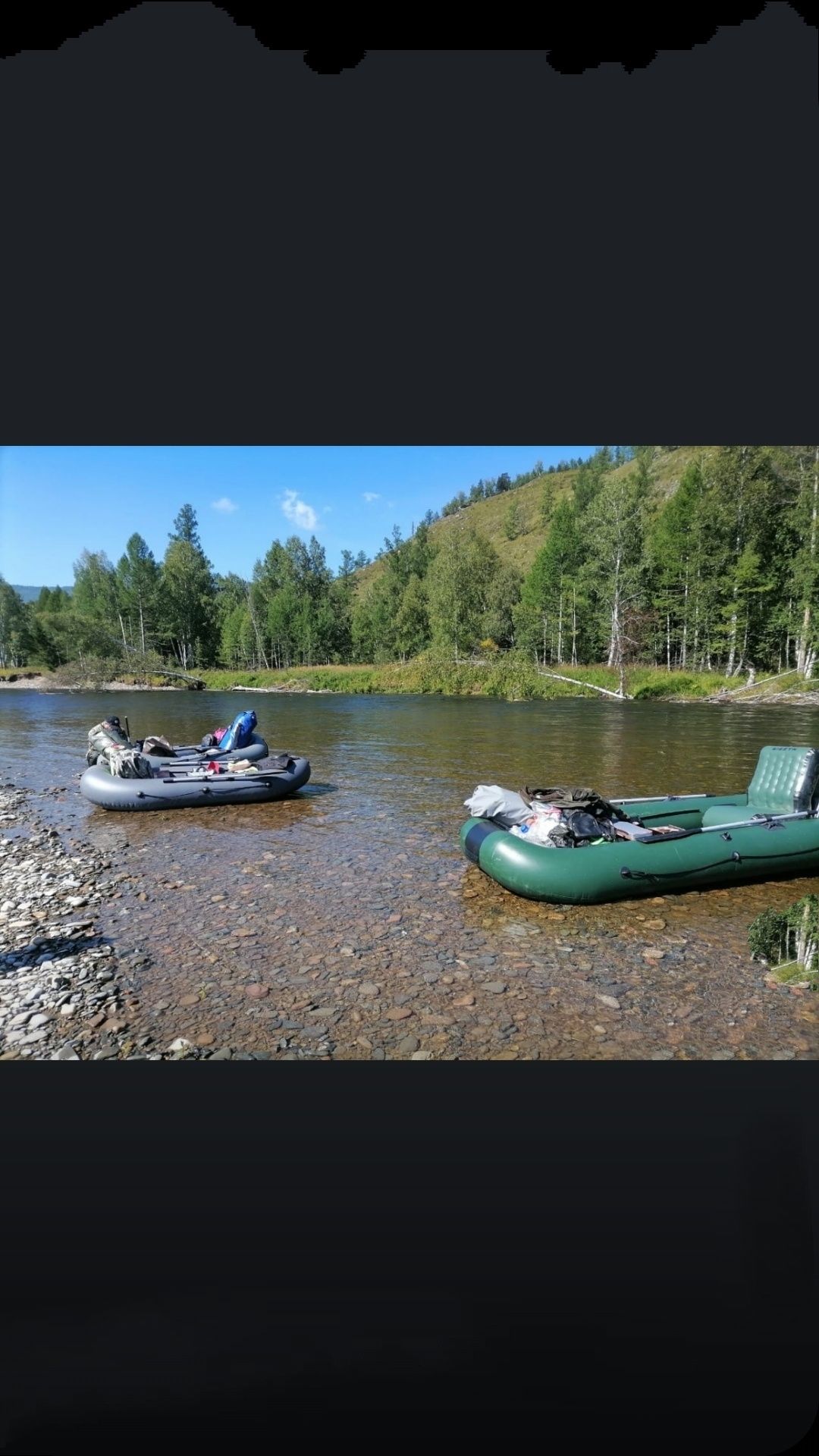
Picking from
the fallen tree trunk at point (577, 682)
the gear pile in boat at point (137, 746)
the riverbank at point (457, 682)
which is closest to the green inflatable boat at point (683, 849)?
the riverbank at point (457, 682)

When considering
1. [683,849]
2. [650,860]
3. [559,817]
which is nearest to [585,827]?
[559,817]

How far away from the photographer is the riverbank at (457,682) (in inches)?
326

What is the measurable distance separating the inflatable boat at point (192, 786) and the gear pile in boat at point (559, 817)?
9.69 feet

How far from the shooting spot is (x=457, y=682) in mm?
10812

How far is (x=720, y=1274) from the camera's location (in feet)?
7.15

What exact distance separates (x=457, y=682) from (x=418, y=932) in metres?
6.97

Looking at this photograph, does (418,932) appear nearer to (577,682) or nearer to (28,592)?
(28,592)

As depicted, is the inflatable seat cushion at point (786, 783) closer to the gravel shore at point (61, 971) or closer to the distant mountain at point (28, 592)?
the gravel shore at point (61, 971)

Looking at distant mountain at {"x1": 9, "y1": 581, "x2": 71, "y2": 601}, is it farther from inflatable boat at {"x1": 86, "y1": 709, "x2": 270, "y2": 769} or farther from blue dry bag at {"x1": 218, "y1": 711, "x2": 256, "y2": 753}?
blue dry bag at {"x1": 218, "y1": 711, "x2": 256, "y2": 753}

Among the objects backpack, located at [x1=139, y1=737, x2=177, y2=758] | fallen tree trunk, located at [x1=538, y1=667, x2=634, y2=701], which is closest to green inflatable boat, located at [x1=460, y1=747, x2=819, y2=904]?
backpack, located at [x1=139, y1=737, x2=177, y2=758]

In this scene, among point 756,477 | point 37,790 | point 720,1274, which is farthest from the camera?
point 37,790
